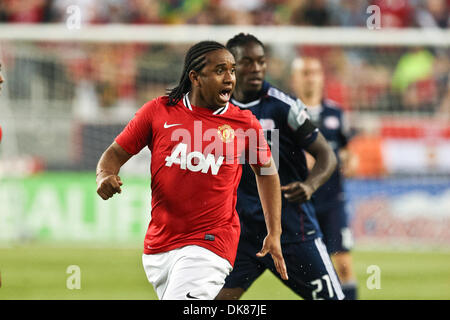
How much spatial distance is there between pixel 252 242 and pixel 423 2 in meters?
10.1

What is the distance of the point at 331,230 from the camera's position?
7.52m

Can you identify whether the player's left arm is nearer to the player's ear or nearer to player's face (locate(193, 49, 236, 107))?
player's face (locate(193, 49, 236, 107))

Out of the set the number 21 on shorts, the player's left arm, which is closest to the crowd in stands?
the number 21 on shorts

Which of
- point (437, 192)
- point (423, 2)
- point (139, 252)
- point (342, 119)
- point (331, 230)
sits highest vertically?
point (423, 2)

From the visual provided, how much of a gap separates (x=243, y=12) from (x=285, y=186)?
30.5 ft

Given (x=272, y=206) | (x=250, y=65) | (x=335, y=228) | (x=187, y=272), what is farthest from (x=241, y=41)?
(x=335, y=228)

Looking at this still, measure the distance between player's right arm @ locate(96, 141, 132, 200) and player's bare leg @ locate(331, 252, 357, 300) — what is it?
10.1 ft

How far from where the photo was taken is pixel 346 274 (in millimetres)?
7406

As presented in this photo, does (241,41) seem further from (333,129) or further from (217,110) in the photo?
(333,129)

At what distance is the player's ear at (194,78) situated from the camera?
16.4 ft

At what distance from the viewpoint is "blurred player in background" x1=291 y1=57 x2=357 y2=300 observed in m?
7.45

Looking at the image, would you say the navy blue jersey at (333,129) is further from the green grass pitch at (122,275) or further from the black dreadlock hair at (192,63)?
the black dreadlock hair at (192,63)
